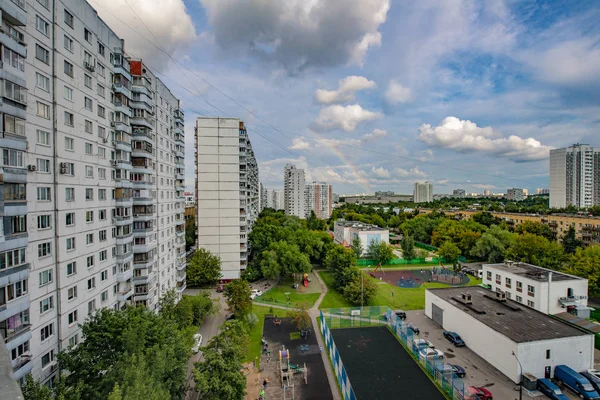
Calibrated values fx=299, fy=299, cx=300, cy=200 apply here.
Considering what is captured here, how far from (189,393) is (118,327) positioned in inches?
263

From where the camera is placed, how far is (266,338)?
81.5ft

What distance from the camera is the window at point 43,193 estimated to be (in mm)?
13859

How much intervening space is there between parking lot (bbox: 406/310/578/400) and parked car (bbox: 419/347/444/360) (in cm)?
61

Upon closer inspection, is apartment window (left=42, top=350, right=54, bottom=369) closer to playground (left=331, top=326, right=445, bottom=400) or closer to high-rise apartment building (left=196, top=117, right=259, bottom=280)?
playground (left=331, top=326, right=445, bottom=400)

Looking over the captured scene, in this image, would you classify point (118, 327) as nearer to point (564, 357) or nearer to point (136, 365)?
point (136, 365)

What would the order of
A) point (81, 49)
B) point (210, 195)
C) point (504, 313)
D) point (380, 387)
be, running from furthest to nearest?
1. point (210, 195)
2. point (504, 313)
3. point (380, 387)
4. point (81, 49)

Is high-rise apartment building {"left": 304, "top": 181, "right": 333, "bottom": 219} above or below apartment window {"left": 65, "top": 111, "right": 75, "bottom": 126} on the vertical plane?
below

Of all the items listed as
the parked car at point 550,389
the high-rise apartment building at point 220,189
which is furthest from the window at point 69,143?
the parked car at point 550,389

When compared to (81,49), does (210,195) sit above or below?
below

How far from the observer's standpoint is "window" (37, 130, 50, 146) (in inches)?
545

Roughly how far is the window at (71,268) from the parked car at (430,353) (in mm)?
22218

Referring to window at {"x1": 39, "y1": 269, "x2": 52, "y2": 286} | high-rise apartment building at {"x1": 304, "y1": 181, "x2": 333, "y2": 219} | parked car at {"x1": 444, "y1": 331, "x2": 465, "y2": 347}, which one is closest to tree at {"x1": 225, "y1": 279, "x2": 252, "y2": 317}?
window at {"x1": 39, "y1": 269, "x2": 52, "y2": 286}

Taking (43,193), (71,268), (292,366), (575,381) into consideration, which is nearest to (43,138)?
(43,193)

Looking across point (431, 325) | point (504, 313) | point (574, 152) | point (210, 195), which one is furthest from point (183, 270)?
point (574, 152)
